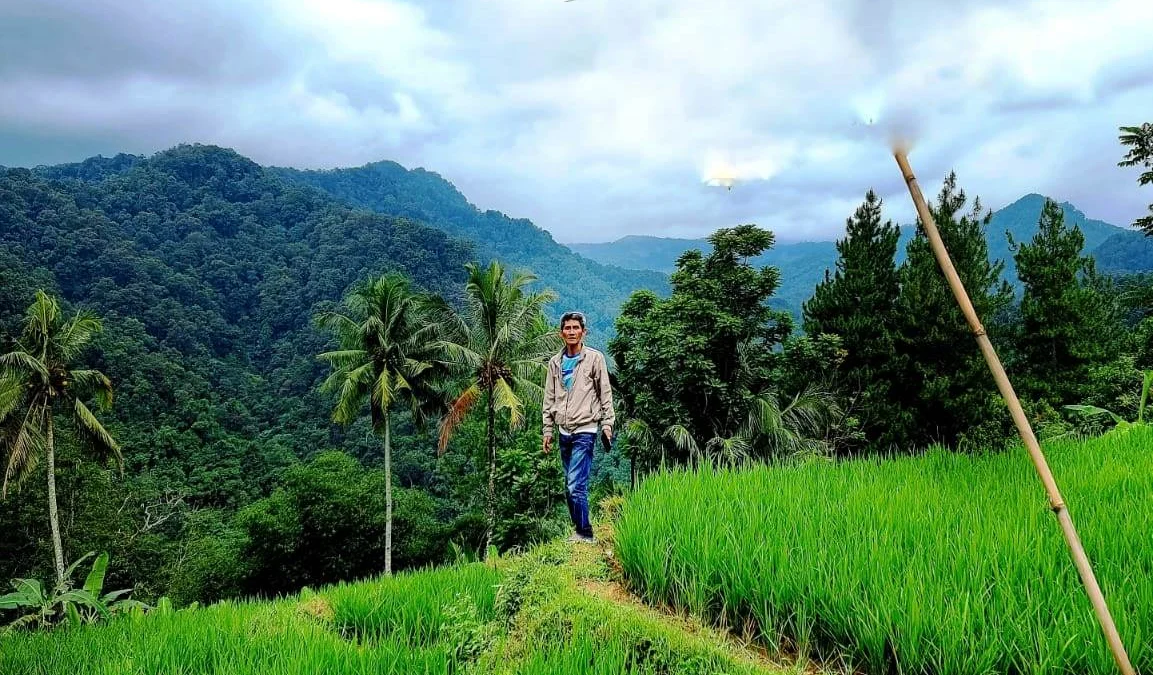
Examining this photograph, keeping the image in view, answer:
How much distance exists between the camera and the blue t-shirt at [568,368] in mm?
5531

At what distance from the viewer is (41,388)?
707 inches

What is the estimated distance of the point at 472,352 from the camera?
20.6 meters

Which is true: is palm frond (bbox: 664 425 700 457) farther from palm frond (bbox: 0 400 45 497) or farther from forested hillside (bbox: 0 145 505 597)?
palm frond (bbox: 0 400 45 497)

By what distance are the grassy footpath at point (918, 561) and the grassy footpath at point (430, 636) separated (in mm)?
338

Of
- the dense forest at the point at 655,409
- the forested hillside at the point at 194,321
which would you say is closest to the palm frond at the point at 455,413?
the dense forest at the point at 655,409

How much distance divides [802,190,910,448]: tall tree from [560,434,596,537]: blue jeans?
17.3 m

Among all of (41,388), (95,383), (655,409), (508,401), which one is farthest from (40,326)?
(655,409)

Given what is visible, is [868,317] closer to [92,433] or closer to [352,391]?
[352,391]

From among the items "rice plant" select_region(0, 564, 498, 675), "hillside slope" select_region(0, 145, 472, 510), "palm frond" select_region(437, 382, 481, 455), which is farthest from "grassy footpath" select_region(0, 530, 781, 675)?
"hillside slope" select_region(0, 145, 472, 510)

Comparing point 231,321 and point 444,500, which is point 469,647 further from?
point 231,321

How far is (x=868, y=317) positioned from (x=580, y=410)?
20.8 meters

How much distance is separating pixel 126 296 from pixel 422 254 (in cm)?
3738

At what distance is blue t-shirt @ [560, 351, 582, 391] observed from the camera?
553 centimetres

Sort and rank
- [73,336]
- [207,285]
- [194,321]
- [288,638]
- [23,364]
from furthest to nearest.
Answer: [207,285] < [194,321] < [73,336] < [23,364] < [288,638]
